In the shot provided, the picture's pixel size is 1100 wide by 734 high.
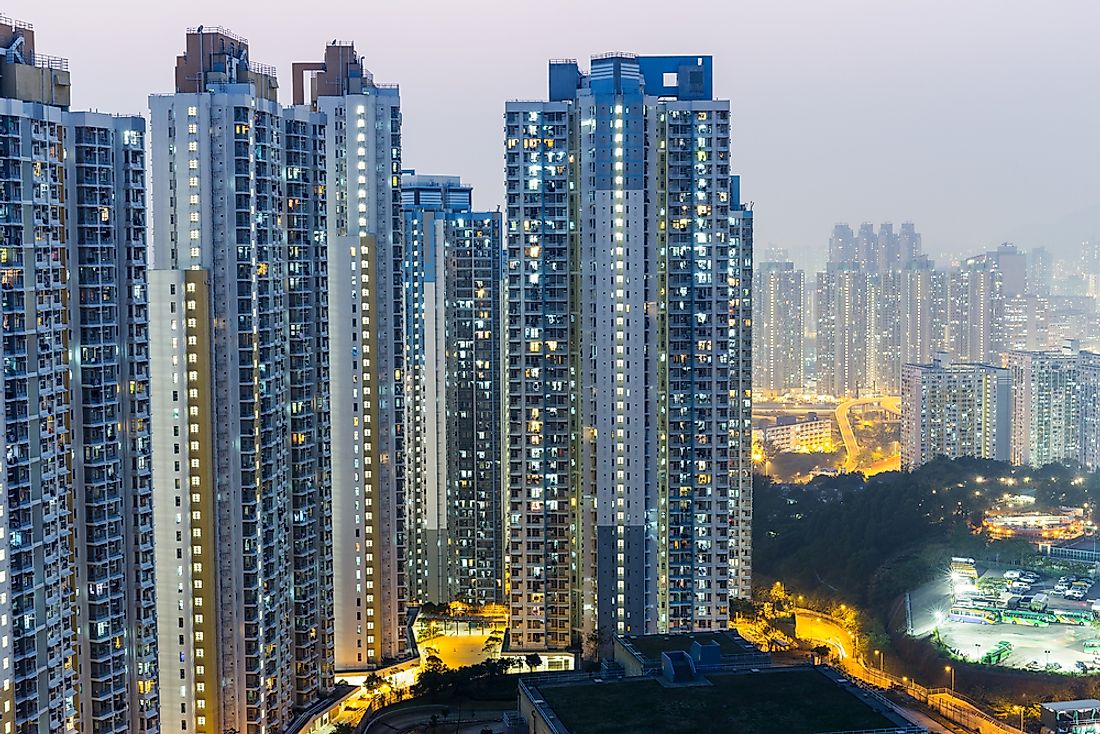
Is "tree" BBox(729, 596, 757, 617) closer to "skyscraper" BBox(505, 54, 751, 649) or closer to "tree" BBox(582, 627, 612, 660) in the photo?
"skyscraper" BBox(505, 54, 751, 649)

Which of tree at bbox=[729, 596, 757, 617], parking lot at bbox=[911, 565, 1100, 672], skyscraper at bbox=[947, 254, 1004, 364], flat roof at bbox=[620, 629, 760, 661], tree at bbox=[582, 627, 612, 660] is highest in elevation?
skyscraper at bbox=[947, 254, 1004, 364]

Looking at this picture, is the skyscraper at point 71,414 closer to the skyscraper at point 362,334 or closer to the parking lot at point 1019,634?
the skyscraper at point 362,334

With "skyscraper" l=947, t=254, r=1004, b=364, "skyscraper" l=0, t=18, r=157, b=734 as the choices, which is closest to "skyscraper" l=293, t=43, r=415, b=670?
"skyscraper" l=0, t=18, r=157, b=734

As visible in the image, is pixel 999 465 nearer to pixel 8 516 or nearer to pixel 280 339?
pixel 280 339

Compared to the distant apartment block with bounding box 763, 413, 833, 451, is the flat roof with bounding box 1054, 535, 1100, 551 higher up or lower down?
lower down

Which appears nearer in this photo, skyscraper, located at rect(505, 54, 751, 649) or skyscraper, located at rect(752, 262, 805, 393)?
skyscraper, located at rect(505, 54, 751, 649)

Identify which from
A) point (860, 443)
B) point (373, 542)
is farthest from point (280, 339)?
point (860, 443)

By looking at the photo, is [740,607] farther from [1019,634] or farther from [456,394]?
A: [456,394]
